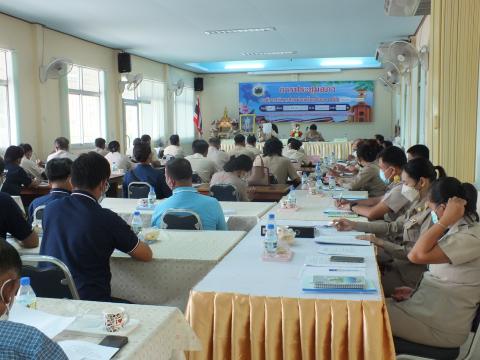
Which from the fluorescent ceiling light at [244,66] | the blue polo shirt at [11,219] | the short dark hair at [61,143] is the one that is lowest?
the blue polo shirt at [11,219]

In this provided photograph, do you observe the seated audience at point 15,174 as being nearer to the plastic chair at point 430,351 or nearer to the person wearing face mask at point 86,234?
the person wearing face mask at point 86,234

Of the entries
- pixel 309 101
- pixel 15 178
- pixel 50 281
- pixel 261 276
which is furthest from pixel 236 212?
pixel 309 101

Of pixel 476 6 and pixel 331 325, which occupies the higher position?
pixel 476 6

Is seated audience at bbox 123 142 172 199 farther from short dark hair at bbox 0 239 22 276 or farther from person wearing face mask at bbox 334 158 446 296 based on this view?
short dark hair at bbox 0 239 22 276

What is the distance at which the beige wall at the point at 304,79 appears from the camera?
606 inches

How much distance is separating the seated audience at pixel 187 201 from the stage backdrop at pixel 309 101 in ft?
40.8

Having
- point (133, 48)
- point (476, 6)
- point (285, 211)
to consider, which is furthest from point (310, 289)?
point (133, 48)

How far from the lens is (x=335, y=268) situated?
2273mm

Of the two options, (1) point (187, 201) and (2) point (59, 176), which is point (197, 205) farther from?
(2) point (59, 176)

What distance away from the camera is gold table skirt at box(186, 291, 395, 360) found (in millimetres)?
1883

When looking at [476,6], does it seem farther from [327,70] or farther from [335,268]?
[327,70]

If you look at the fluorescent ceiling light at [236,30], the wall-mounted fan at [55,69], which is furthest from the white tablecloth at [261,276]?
the fluorescent ceiling light at [236,30]

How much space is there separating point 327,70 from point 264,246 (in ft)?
44.5

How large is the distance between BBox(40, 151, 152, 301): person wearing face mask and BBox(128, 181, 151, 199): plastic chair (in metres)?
2.77
